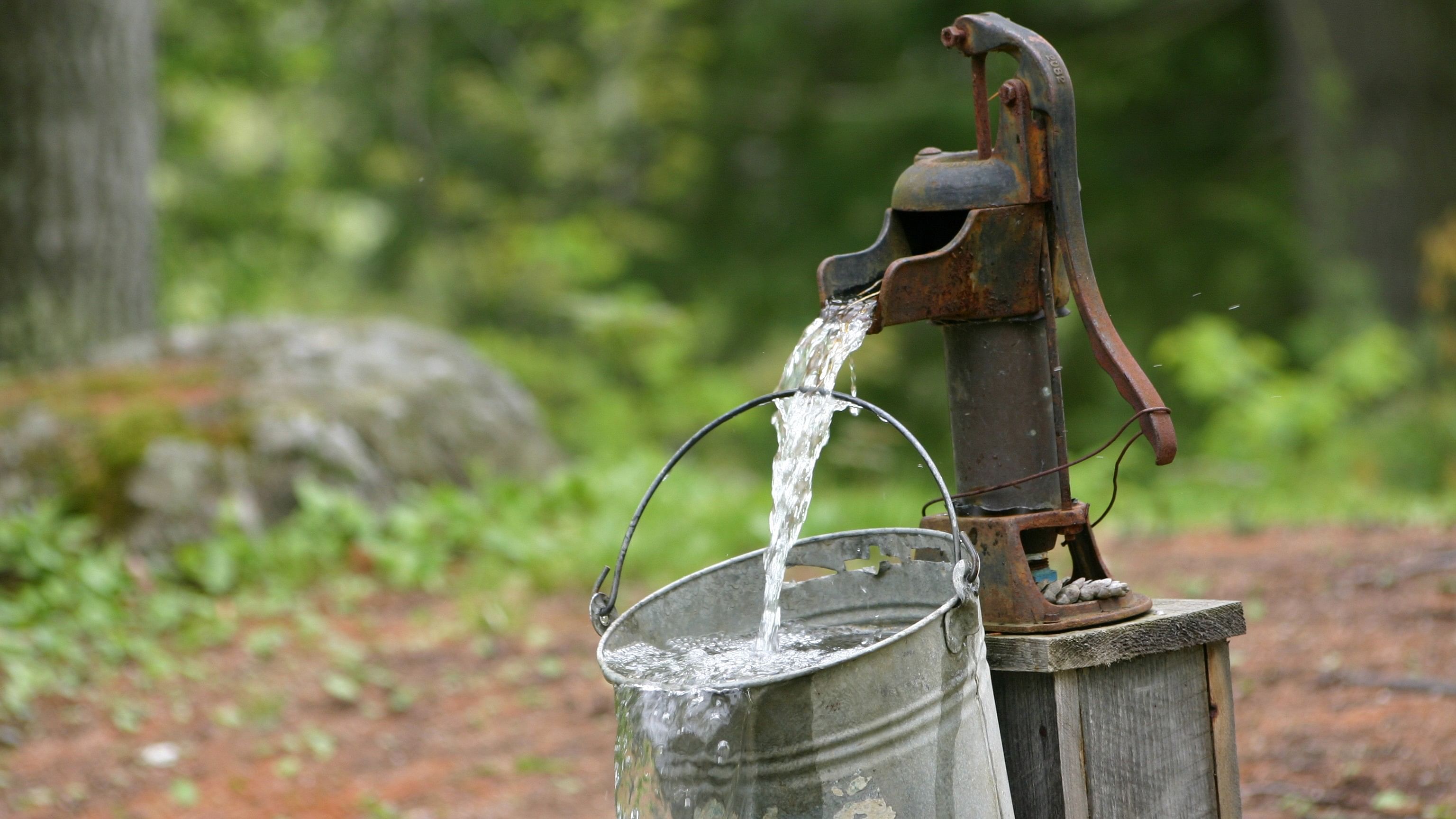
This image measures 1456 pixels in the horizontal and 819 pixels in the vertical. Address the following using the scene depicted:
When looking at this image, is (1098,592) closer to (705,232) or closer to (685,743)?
(685,743)

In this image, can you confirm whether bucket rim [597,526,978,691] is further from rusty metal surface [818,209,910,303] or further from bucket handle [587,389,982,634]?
rusty metal surface [818,209,910,303]

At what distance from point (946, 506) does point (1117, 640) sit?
0.38 meters

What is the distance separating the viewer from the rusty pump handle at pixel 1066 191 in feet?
6.04

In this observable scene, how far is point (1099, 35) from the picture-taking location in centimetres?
1029

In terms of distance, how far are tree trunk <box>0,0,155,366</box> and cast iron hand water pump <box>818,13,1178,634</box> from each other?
5195 mm

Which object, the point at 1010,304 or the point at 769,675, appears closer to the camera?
the point at 769,675

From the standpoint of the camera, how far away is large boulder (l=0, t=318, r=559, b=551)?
190 inches

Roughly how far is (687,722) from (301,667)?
2.86 metres

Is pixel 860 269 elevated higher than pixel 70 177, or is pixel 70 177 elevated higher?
pixel 70 177

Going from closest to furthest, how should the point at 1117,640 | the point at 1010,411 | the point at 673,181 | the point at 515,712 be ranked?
the point at 1117,640 < the point at 1010,411 < the point at 515,712 < the point at 673,181

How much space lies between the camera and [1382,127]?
27.8ft

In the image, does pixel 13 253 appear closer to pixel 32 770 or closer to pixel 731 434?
pixel 32 770

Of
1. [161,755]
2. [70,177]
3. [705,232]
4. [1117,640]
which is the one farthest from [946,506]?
[705,232]

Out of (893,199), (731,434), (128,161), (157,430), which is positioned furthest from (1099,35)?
(893,199)
